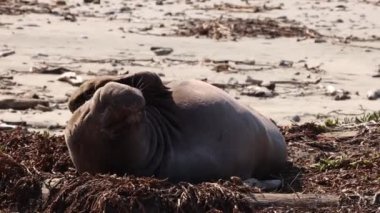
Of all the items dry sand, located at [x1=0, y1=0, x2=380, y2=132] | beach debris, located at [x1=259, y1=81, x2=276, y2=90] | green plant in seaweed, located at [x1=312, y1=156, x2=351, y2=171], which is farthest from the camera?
beach debris, located at [x1=259, y1=81, x2=276, y2=90]

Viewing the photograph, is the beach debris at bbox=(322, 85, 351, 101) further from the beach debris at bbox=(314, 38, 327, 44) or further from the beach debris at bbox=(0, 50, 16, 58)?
the beach debris at bbox=(0, 50, 16, 58)

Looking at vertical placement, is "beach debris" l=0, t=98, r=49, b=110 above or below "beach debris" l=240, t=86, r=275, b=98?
above

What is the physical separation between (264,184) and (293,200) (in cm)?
60

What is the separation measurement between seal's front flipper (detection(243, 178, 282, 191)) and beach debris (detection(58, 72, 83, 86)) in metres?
4.34

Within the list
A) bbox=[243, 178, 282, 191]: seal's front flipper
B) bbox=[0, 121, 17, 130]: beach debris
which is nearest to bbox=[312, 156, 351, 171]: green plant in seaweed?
bbox=[243, 178, 282, 191]: seal's front flipper

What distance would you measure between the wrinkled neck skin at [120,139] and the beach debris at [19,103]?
3.38m

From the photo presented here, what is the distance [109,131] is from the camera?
16.8 ft

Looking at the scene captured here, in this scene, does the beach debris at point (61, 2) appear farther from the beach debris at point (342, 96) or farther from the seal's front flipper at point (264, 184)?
the seal's front flipper at point (264, 184)

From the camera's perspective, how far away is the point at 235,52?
12273 millimetres

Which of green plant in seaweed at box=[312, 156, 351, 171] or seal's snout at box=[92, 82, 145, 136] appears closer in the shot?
seal's snout at box=[92, 82, 145, 136]

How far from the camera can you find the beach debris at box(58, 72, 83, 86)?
9.91 metres

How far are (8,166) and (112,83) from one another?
29.6 inches

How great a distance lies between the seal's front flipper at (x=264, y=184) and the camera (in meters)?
5.63

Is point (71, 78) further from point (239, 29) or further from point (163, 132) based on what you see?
point (163, 132)
